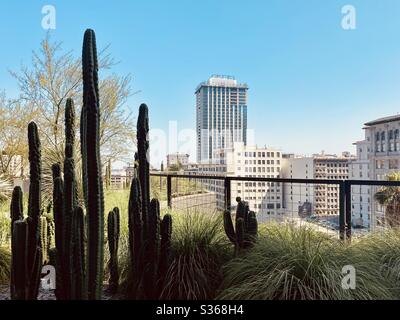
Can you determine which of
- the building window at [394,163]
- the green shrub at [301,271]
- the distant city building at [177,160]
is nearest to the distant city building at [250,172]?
the distant city building at [177,160]

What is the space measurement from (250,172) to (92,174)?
113 inches

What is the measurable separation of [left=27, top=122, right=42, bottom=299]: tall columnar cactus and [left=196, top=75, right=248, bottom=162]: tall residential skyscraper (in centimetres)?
306

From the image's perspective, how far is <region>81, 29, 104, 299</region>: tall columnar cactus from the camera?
4.65ft

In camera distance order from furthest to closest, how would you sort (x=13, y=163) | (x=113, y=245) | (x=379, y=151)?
(x=379, y=151)
(x=13, y=163)
(x=113, y=245)

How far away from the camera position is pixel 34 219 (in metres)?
1.62

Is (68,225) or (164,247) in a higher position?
(68,225)

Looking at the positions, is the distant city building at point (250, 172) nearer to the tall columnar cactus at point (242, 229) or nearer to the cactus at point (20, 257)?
the tall columnar cactus at point (242, 229)

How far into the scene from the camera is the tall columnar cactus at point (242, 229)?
180 centimetres

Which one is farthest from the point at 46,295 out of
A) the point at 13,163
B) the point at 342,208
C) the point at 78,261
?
the point at 13,163

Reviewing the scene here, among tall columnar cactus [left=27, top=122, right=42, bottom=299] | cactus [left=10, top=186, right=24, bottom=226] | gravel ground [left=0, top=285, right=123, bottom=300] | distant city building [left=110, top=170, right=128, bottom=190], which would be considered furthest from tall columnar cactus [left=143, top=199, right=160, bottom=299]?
distant city building [left=110, top=170, right=128, bottom=190]

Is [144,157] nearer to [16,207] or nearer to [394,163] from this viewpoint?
[16,207]

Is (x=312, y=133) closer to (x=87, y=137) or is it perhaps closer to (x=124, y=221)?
(x=124, y=221)

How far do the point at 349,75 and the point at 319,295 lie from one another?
3555 mm

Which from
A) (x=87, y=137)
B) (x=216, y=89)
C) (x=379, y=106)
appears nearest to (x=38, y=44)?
(x=216, y=89)
